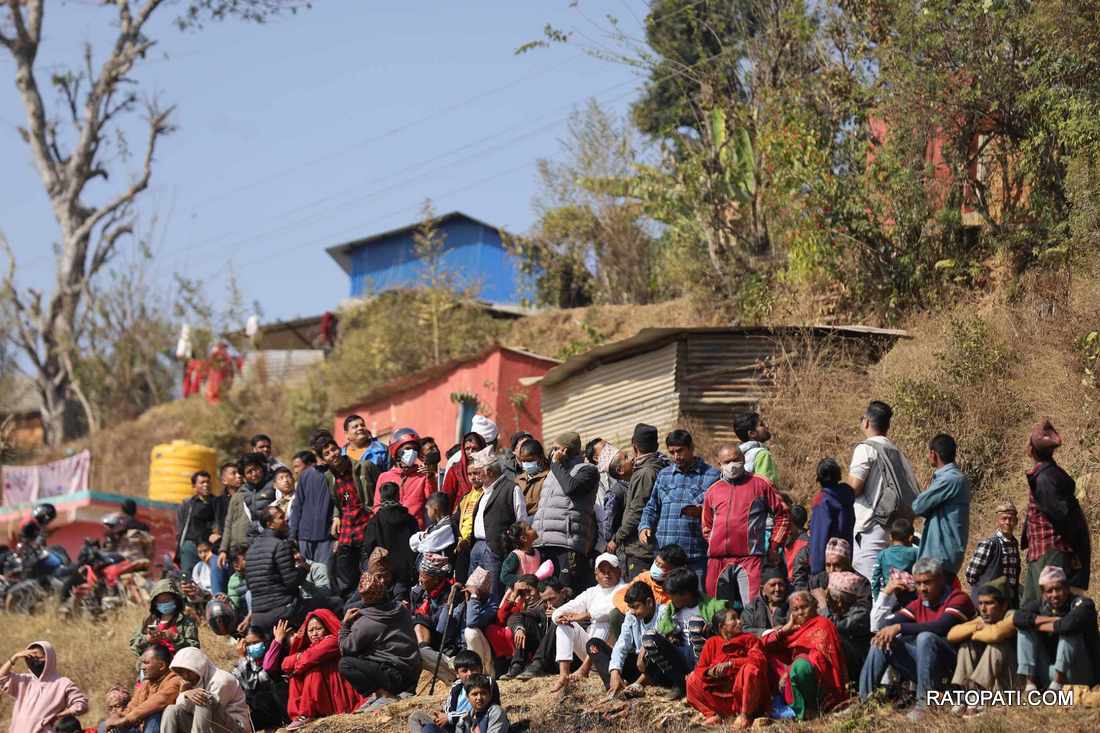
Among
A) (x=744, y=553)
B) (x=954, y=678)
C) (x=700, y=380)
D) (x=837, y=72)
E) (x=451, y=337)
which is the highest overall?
(x=837, y=72)

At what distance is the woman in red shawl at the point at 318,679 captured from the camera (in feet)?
39.0

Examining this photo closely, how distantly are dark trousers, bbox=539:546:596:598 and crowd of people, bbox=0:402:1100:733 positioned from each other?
0.02 m

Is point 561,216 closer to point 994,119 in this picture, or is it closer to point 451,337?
point 451,337

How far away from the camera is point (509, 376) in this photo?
20.5 meters

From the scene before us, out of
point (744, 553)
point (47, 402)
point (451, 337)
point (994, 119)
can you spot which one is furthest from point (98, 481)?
point (744, 553)

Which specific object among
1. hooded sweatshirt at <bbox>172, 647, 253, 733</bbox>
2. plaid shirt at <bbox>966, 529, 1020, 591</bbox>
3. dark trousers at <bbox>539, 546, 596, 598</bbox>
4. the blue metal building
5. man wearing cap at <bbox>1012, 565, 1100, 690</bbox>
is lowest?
hooded sweatshirt at <bbox>172, 647, 253, 733</bbox>

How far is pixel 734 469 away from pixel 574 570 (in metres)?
1.76

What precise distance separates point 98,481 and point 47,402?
590 centimetres

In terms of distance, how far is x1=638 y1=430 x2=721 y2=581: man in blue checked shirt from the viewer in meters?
11.1

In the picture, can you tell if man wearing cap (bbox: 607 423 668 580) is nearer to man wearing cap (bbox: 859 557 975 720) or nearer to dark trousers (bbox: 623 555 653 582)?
dark trousers (bbox: 623 555 653 582)

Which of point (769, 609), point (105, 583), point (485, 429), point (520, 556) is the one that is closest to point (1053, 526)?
point (769, 609)

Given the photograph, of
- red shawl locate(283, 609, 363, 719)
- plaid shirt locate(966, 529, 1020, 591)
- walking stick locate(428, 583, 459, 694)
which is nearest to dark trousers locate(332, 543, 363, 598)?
red shawl locate(283, 609, 363, 719)

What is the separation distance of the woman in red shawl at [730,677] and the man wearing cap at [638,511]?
1488mm

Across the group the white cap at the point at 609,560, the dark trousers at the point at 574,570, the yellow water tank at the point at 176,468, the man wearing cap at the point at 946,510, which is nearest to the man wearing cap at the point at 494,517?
the dark trousers at the point at 574,570
